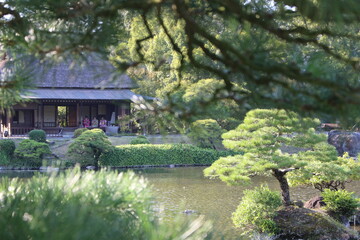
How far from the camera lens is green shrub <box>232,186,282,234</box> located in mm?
7843

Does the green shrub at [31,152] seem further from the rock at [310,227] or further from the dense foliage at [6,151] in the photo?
the rock at [310,227]

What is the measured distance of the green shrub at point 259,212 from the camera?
7843 millimetres

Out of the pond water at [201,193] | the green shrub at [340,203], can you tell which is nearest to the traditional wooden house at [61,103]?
the pond water at [201,193]

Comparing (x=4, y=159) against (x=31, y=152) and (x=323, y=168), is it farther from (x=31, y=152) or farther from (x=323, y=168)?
(x=323, y=168)

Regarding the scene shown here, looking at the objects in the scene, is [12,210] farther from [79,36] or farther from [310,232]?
[310,232]

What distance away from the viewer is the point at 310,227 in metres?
7.79

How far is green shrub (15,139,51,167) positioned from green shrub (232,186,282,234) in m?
9.92

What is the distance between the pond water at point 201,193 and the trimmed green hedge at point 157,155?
1.29m

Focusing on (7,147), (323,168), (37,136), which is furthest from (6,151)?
(323,168)

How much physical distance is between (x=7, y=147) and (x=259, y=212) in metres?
11.3

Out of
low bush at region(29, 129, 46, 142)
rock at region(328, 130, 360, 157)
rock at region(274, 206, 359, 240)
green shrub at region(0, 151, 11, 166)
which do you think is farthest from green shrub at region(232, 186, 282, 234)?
rock at region(328, 130, 360, 157)

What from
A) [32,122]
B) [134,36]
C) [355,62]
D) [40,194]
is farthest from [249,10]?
[32,122]

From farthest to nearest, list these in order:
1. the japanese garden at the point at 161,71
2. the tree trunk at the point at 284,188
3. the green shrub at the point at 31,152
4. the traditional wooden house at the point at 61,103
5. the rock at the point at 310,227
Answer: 1. the traditional wooden house at the point at 61,103
2. the green shrub at the point at 31,152
3. the tree trunk at the point at 284,188
4. the rock at the point at 310,227
5. the japanese garden at the point at 161,71

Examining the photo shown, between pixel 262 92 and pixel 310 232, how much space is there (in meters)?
6.44
